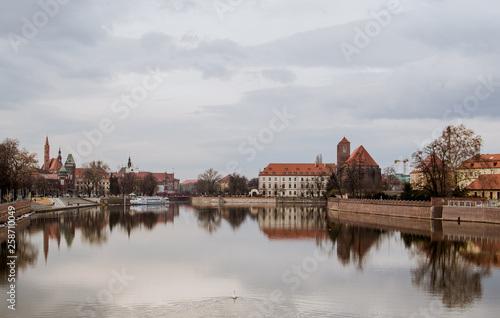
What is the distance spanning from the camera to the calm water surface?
49.9 ft

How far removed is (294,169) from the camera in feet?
429

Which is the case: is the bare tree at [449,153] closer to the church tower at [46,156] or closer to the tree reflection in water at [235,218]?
the tree reflection in water at [235,218]

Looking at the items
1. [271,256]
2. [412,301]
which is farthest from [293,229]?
[412,301]

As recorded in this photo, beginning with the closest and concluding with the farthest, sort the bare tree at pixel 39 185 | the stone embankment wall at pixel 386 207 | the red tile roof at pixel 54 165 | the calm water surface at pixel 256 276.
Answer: the calm water surface at pixel 256 276, the stone embankment wall at pixel 386 207, the bare tree at pixel 39 185, the red tile roof at pixel 54 165

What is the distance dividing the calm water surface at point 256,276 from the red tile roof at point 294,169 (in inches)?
3724

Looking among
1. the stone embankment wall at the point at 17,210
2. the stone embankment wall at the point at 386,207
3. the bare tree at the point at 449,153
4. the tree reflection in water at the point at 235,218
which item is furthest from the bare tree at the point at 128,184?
the bare tree at the point at 449,153

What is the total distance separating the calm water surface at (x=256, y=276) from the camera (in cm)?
1520

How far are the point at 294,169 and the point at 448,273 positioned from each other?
360ft

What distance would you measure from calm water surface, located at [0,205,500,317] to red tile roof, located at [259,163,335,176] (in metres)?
94.6

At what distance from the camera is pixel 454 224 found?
43531 mm

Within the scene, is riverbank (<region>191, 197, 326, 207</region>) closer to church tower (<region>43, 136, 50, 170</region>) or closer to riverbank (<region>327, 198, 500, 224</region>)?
riverbank (<region>327, 198, 500, 224</region>)

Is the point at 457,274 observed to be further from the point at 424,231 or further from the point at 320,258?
the point at 424,231

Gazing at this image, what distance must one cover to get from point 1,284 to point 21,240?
50.1 ft

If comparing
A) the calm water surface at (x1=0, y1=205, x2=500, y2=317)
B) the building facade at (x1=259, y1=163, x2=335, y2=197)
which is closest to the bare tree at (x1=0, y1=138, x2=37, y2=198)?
the calm water surface at (x1=0, y1=205, x2=500, y2=317)
